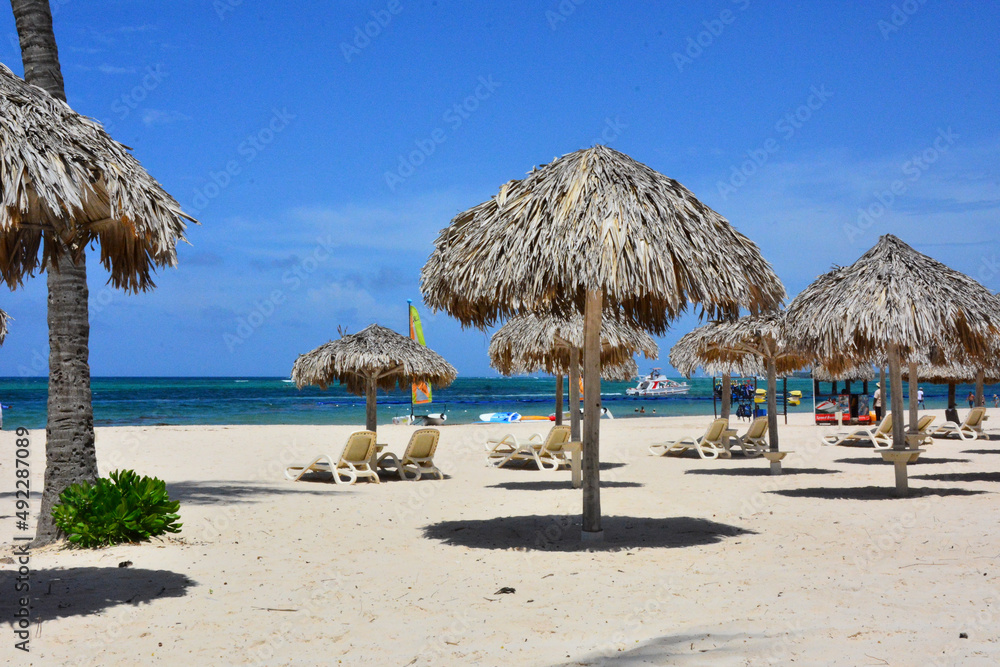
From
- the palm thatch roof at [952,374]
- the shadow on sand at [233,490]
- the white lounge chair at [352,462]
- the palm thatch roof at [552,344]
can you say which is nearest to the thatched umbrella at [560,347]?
the palm thatch roof at [552,344]

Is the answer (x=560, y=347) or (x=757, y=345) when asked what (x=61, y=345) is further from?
(x=757, y=345)

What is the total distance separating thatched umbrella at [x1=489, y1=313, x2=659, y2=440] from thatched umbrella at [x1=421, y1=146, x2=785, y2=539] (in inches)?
216

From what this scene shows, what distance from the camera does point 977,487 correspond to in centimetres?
1066

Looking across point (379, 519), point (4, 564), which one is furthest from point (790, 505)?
point (4, 564)

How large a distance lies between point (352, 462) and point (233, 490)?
6.69 ft

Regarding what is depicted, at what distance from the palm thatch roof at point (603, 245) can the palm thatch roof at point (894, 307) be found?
2.50 metres

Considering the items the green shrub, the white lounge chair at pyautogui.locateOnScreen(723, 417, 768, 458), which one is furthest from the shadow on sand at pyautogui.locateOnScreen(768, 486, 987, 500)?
the green shrub

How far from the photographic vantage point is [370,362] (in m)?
12.9

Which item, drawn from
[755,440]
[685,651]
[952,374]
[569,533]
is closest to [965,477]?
[755,440]

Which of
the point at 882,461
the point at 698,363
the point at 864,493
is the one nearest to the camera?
the point at 864,493

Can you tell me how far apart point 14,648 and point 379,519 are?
469cm

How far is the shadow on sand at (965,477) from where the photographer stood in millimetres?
11656

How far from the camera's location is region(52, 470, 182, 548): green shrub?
6.68 meters

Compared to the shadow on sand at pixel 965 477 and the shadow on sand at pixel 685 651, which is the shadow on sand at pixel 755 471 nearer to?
the shadow on sand at pixel 965 477
